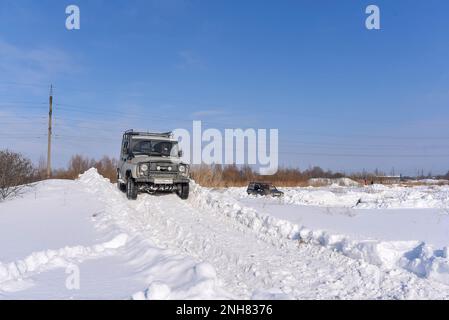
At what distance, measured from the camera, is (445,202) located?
24203mm

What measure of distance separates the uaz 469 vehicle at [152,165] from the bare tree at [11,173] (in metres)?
5.20

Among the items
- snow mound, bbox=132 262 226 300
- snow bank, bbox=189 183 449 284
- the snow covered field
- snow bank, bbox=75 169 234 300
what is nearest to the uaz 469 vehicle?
the snow covered field

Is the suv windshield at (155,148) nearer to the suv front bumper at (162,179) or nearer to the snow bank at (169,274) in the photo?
the suv front bumper at (162,179)

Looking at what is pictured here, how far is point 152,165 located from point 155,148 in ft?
4.81

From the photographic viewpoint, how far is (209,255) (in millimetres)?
7723

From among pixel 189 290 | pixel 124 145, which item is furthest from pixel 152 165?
pixel 189 290

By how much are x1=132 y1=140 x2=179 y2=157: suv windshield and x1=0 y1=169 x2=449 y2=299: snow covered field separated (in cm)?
334

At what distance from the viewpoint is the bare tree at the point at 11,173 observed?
57.0ft

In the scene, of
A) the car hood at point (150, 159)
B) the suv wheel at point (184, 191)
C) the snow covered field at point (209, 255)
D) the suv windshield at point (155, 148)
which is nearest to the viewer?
the snow covered field at point (209, 255)

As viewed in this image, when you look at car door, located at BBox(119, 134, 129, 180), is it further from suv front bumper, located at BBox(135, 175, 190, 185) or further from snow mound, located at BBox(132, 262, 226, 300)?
snow mound, located at BBox(132, 262, 226, 300)

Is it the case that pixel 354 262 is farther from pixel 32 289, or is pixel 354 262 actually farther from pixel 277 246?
pixel 32 289

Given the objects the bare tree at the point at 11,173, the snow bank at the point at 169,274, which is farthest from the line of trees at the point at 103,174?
the snow bank at the point at 169,274

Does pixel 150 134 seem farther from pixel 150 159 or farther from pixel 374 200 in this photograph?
pixel 374 200
